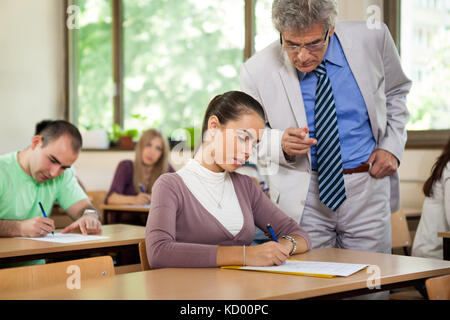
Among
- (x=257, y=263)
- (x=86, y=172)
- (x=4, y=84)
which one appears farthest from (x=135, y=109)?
(x=257, y=263)

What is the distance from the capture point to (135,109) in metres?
6.36

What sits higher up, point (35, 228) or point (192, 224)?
point (192, 224)

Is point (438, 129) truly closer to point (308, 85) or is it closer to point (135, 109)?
point (308, 85)

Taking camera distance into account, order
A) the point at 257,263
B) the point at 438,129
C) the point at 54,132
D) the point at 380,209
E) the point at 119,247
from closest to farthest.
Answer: the point at 257,263, the point at 380,209, the point at 119,247, the point at 54,132, the point at 438,129

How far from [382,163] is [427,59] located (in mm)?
2446

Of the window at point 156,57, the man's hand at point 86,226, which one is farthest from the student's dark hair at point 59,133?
the window at point 156,57

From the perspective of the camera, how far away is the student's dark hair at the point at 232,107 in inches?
76.4

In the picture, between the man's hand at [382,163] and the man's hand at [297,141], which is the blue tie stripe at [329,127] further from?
the man's hand at [382,163]

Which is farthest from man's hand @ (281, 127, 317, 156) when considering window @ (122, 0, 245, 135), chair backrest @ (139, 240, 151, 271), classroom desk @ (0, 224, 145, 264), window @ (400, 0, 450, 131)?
window @ (122, 0, 245, 135)

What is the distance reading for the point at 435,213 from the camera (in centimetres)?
300

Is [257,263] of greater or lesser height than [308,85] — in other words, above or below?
below

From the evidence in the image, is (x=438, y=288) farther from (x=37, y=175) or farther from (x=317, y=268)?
(x=37, y=175)

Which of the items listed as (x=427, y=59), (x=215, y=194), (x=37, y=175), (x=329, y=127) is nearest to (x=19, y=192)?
(x=37, y=175)

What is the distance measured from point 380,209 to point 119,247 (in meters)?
1.09
